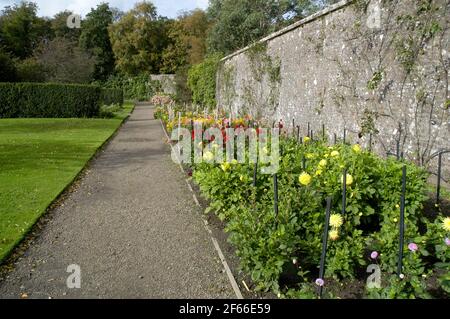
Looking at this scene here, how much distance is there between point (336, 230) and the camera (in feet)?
9.32

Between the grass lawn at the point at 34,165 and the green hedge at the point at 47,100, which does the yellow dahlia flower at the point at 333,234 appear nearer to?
the grass lawn at the point at 34,165

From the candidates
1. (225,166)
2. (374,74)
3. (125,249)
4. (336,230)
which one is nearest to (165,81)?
(374,74)

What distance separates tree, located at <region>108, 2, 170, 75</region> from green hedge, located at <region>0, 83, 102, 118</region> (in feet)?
84.1

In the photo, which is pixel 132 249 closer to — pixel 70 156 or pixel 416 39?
pixel 416 39

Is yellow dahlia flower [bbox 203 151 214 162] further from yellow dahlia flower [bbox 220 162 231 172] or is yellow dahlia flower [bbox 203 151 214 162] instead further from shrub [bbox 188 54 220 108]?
shrub [bbox 188 54 220 108]

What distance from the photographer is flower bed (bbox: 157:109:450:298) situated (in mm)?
2723

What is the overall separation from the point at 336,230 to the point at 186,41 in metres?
38.4

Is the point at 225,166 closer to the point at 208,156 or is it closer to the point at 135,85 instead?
the point at 208,156

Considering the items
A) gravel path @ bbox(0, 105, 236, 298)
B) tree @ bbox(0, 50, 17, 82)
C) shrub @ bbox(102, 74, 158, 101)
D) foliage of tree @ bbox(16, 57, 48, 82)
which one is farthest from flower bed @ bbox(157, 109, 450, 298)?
shrub @ bbox(102, 74, 158, 101)

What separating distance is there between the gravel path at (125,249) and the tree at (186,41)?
29909 millimetres

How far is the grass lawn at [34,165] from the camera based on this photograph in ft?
15.3

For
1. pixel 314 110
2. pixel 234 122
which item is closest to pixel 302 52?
pixel 314 110

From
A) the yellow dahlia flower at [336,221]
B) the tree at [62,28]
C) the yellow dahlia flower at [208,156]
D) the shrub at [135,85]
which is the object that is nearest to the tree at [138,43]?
the shrub at [135,85]

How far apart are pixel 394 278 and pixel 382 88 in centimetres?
461
